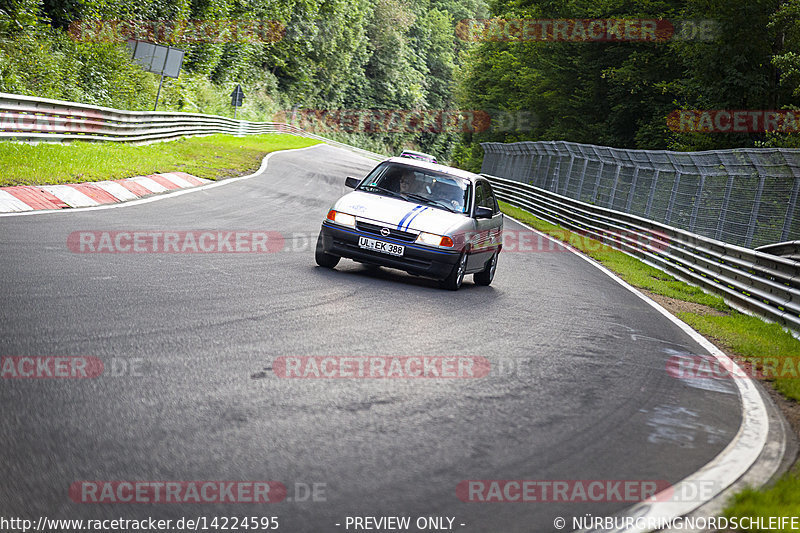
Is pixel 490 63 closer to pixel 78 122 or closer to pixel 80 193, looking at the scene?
pixel 78 122

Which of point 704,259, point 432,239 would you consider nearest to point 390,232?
point 432,239

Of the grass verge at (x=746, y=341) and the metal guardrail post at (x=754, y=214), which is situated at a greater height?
the metal guardrail post at (x=754, y=214)

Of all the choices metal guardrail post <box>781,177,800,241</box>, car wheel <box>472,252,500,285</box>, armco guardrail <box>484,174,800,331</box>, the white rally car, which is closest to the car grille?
the white rally car

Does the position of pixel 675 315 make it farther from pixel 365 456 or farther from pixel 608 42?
pixel 608 42

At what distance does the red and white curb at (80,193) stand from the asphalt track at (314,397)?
201 centimetres

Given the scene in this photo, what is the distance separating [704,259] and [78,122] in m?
14.9

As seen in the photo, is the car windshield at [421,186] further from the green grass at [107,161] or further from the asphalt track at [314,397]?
the green grass at [107,161]

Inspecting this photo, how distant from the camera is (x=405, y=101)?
97.9 meters

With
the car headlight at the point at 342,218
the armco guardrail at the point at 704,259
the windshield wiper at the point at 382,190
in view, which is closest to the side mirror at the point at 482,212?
the windshield wiper at the point at 382,190

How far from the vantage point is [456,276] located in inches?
422

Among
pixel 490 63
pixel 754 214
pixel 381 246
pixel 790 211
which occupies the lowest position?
pixel 381 246

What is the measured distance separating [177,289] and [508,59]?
194ft

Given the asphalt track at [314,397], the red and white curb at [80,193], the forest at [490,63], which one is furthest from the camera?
the forest at [490,63]

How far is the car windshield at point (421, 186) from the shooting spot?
11.1 meters
